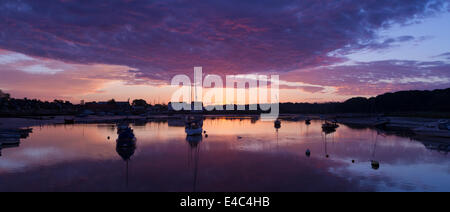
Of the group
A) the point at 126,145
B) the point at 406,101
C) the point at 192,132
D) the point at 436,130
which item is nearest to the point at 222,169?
the point at 126,145

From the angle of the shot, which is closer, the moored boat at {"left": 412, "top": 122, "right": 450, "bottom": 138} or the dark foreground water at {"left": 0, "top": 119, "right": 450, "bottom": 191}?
the dark foreground water at {"left": 0, "top": 119, "right": 450, "bottom": 191}

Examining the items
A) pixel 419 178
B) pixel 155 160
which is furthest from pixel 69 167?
pixel 419 178

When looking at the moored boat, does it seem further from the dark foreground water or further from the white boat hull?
the white boat hull

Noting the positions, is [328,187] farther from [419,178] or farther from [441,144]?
[441,144]

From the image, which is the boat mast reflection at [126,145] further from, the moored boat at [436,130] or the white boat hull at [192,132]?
the moored boat at [436,130]

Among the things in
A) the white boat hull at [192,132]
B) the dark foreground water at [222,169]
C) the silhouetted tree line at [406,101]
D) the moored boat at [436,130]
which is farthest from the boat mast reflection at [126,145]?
the silhouetted tree line at [406,101]

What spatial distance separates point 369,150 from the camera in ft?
116

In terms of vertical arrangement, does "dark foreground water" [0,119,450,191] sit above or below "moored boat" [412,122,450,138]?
below

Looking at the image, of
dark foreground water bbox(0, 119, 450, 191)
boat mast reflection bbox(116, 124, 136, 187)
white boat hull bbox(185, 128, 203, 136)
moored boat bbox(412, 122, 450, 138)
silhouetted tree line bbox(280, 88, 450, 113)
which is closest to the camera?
dark foreground water bbox(0, 119, 450, 191)

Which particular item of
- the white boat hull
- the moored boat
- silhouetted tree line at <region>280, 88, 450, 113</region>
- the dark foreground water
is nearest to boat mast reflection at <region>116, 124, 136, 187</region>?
the dark foreground water

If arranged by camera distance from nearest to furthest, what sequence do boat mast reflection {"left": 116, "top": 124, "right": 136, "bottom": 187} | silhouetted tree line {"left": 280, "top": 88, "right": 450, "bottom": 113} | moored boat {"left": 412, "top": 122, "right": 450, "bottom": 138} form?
boat mast reflection {"left": 116, "top": 124, "right": 136, "bottom": 187} < moored boat {"left": 412, "top": 122, "right": 450, "bottom": 138} < silhouetted tree line {"left": 280, "top": 88, "right": 450, "bottom": 113}
